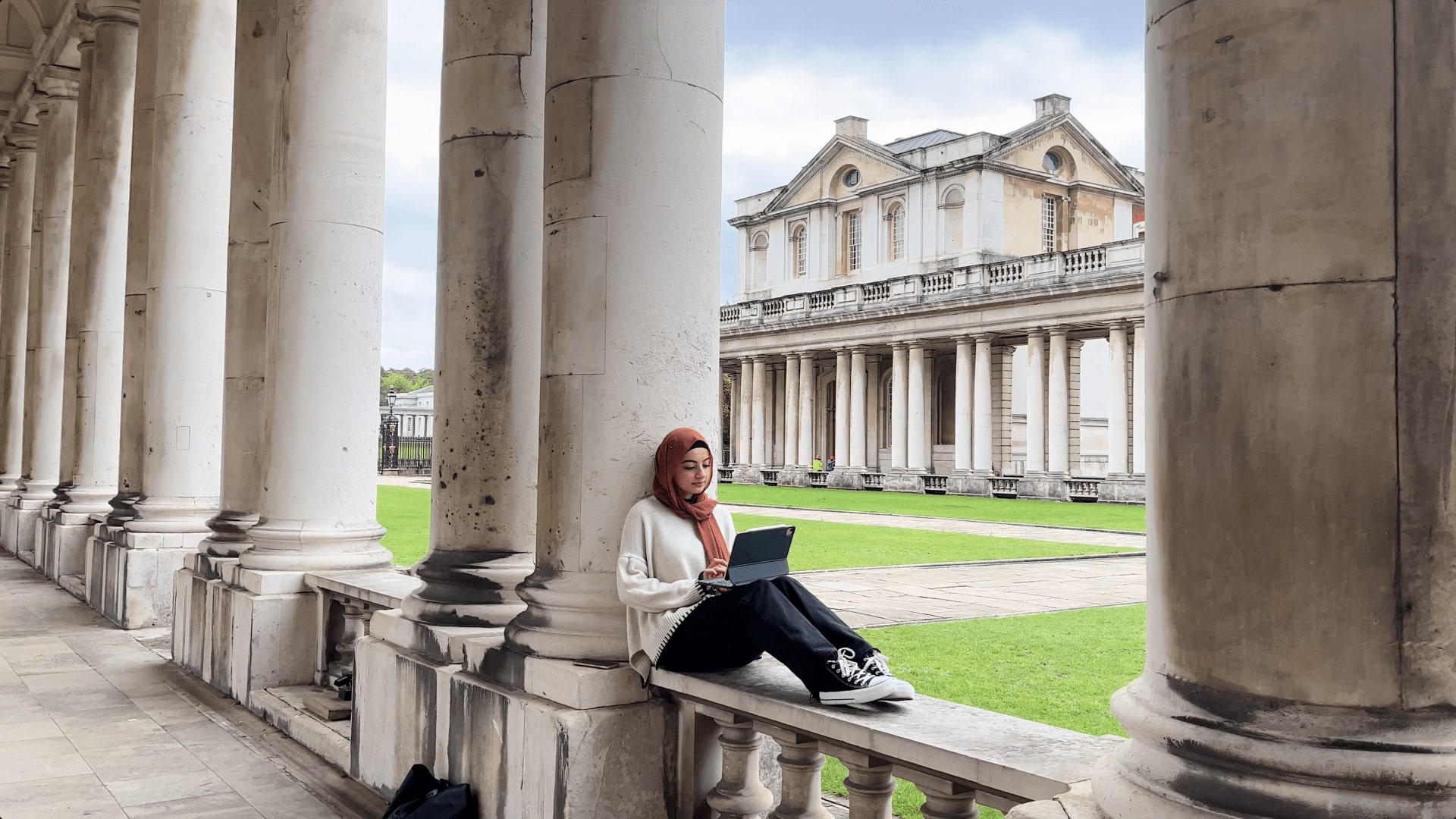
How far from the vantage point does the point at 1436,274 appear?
2.83 m

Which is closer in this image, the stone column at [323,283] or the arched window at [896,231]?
the stone column at [323,283]

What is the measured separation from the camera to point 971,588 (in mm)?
17375

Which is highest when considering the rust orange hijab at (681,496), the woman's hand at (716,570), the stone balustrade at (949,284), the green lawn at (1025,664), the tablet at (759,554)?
the stone balustrade at (949,284)

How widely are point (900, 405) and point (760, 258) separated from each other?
81.6 ft

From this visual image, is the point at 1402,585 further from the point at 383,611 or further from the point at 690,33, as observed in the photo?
the point at 383,611

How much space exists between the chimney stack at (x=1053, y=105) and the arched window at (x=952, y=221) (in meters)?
7.38

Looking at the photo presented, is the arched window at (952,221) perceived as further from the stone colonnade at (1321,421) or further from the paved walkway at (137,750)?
the stone colonnade at (1321,421)

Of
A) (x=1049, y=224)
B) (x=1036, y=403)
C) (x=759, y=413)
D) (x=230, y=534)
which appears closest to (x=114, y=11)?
(x=230, y=534)

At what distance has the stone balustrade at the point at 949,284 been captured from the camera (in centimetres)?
4934

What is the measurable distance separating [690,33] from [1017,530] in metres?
25.9

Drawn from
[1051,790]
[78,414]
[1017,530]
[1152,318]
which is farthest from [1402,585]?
[1017,530]

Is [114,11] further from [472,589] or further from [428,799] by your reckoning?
[428,799]

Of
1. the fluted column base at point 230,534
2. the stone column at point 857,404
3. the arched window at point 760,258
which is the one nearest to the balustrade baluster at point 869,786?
the fluted column base at point 230,534

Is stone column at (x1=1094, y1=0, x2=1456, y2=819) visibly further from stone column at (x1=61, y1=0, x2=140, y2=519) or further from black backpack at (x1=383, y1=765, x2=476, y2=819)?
stone column at (x1=61, y1=0, x2=140, y2=519)
